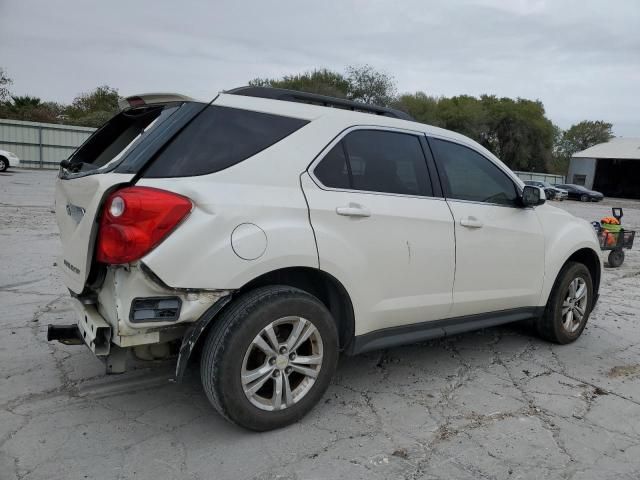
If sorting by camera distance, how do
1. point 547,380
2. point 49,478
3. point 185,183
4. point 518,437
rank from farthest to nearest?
point 547,380 < point 518,437 < point 185,183 < point 49,478

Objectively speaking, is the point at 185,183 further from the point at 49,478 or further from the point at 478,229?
the point at 478,229

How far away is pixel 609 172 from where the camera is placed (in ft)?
182

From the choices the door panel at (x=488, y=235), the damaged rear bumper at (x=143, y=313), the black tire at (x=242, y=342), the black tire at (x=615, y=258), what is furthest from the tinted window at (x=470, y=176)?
the black tire at (x=615, y=258)

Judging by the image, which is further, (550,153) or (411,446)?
(550,153)

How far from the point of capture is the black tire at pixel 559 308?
14.7ft

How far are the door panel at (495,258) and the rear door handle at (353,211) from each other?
832 millimetres

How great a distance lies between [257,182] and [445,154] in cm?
164

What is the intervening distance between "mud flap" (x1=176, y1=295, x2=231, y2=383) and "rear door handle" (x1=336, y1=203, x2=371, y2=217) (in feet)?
2.85

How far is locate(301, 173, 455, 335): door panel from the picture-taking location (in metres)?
2.96

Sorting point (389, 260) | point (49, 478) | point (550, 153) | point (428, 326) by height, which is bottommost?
point (49, 478)

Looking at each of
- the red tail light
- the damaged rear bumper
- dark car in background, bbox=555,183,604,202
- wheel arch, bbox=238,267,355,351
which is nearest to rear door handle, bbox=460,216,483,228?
wheel arch, bbox=238,267,355,351

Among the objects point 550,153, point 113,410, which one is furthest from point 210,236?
point 550,153

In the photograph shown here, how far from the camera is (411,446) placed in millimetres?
2842

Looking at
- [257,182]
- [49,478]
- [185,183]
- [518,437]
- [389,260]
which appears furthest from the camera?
[389,260]
